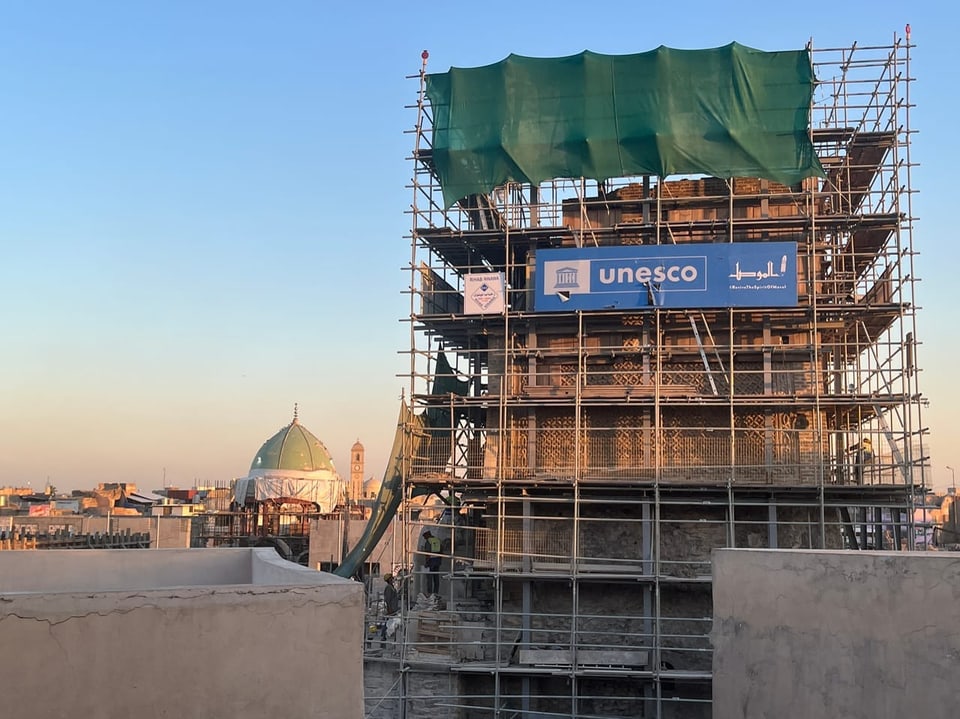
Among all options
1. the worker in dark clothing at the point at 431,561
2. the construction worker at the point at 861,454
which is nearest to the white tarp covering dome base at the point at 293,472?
the worker in dark clothing at the point at 431,561

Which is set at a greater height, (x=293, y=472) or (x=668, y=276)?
(x=668, y=276)

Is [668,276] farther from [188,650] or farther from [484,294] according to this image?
[188,650]

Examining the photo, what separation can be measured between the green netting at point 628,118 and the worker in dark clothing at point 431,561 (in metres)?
7.68

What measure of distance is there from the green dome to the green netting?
111ft

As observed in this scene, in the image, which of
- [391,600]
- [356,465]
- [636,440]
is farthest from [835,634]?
[356,465]

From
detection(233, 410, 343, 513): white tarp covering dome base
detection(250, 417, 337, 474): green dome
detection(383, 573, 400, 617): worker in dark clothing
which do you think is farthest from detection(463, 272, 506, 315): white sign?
detection(250, 417, 337, 474): green dome

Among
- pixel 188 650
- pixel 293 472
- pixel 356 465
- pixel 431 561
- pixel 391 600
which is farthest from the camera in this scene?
pixel 356 465

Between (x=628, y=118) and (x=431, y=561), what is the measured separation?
1176 cm

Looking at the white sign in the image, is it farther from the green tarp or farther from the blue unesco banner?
the green tarp

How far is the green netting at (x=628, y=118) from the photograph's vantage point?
19.7 meters

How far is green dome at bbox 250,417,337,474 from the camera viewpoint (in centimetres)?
5184

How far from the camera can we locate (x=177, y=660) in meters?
5.62

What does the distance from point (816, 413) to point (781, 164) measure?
528 centimetres

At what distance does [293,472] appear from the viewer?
169 feet
